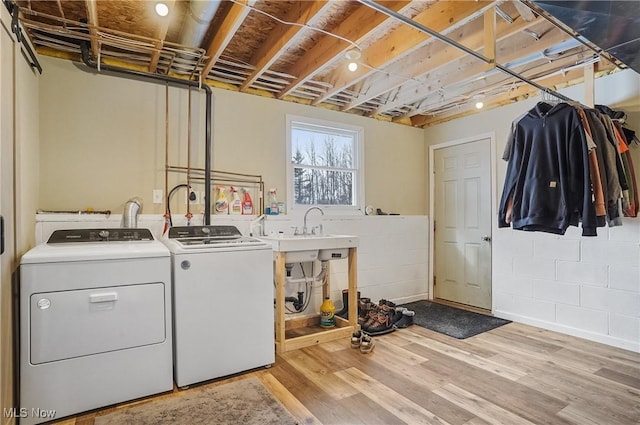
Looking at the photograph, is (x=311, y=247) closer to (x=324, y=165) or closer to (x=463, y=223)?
(x=324, y=165)

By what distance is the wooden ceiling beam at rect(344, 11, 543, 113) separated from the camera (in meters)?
2.53

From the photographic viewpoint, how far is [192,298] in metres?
2.34

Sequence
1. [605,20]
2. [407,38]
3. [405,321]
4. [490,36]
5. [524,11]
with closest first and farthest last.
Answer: [605,20], [490,36], [524,11], [407,38], [405,321]

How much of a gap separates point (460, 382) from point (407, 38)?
→ 2532 mm

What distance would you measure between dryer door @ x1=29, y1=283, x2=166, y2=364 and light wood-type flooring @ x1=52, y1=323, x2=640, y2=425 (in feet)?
1.30

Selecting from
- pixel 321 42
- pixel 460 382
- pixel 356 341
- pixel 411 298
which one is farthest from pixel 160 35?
pixel 411 298

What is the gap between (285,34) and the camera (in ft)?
8.40

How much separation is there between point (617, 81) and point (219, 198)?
12.3 ft

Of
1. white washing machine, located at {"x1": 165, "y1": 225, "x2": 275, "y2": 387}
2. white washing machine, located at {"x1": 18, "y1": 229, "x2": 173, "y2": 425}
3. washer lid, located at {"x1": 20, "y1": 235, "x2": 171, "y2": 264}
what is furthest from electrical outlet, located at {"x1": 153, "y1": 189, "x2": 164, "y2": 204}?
white washing machine, located at {"x1": 18, "y1": 229, "x2": 173, "y2": 425}

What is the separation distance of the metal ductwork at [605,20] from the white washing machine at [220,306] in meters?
2.31

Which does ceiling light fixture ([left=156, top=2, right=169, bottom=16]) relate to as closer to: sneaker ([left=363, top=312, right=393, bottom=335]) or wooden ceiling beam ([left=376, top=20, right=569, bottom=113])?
wooden ceiling beam ([left=376, top=20, right=569, bottom=113])

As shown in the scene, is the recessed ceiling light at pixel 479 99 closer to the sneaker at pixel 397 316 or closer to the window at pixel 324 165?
the window at pixel 324 165

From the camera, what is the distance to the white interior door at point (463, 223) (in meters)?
4.15

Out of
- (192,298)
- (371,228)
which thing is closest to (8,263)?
(192,298)
